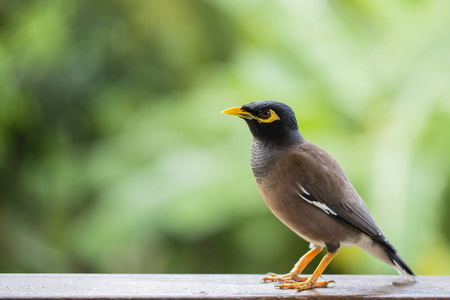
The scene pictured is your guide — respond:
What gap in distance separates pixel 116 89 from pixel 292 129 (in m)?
2.68

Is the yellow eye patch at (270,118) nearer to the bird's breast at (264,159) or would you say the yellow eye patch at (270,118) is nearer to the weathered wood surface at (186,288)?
the bird's breast at (264,159)

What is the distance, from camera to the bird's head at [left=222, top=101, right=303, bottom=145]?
154 centimetres

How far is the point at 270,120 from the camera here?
156cm

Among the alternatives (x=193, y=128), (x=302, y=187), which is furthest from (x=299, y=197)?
(x=193, y=128)

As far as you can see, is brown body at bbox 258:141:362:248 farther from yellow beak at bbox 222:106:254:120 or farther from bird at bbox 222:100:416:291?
yellow beak at bbox 222:106:254:120

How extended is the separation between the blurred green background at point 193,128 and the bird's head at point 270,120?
1603 millimetres

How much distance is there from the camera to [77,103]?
374 centimetres

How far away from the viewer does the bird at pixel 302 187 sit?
157 cm

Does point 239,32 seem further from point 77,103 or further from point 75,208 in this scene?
point 75,208

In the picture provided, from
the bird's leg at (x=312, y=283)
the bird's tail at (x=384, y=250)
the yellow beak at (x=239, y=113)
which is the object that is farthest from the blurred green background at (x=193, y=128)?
the yellow beak at (x=239, y=113)

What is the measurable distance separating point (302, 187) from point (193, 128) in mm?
2421

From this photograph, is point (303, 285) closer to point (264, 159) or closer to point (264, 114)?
point (264, 159)

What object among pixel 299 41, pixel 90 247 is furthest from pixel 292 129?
pixel 299 41

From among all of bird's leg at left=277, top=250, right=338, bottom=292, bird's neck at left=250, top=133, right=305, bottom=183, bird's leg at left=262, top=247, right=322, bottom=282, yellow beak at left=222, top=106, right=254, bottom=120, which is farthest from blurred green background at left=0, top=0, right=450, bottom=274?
yellow beak at left=222, top=106, right=254, bottom=120
